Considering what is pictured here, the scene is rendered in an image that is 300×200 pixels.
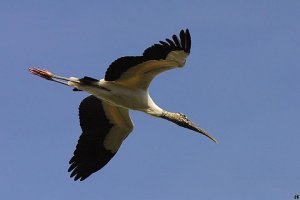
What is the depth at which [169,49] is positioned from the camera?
738 inches

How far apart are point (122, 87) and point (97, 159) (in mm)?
2215

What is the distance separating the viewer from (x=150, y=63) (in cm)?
1939

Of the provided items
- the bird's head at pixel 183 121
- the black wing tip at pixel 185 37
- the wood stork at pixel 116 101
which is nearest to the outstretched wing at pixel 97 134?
the wood stork at pixel 116 101

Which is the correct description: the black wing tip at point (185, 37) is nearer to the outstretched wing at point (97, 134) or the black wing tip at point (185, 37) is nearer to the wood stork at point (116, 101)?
the wood stork at point (116, 101)

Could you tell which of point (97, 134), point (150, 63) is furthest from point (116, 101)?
point (97, 134)

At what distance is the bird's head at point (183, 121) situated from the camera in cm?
2100

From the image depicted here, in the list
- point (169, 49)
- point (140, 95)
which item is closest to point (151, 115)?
point (140, 95)

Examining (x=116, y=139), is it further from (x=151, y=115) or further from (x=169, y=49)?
(x=169, y=49)

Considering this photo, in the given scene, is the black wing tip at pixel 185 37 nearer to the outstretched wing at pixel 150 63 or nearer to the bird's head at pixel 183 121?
the outstretched wing at pixel 150 63

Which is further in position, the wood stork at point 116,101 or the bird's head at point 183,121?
the bird's head at point 183,121

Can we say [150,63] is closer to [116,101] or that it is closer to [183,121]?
[116,101]

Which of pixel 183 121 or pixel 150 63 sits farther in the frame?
pixel 183 121

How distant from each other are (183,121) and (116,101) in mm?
1957

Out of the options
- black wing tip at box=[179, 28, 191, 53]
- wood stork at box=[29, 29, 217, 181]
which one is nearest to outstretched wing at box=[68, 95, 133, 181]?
wood stork at box=[29, 29, 217, 181]
